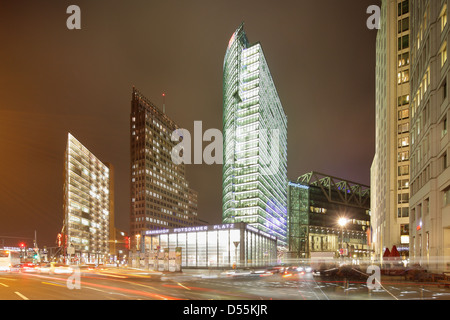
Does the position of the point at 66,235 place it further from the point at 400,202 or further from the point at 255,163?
the point at 400,202

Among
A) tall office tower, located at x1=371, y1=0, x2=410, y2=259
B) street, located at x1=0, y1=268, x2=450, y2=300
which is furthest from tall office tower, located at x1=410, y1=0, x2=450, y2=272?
tall office tower, located at x1=371, y1=0, x2=410, y2=259

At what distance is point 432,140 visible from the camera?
4981 cm

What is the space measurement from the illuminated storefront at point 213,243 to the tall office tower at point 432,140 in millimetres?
42758

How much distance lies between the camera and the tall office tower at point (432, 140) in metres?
46.3

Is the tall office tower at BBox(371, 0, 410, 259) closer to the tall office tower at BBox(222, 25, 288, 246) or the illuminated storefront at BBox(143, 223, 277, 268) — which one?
the illuminated storefront at BBox(143, 223, 277, 268)

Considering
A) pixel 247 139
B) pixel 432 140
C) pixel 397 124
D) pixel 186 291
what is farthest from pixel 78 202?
pixel 186 291

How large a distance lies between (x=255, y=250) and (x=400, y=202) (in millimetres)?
39681

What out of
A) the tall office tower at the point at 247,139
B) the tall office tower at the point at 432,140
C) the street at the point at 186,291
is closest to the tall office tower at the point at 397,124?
the tall office tower at the point at 432,140

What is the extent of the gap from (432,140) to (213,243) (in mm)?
60580

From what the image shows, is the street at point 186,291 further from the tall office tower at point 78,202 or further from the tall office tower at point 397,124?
the tall office tower at point 78,202

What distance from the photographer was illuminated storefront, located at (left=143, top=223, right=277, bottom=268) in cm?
9538

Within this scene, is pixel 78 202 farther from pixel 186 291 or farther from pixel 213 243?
pixel 186 291

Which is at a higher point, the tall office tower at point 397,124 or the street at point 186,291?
the tall office tower at point 397,124
